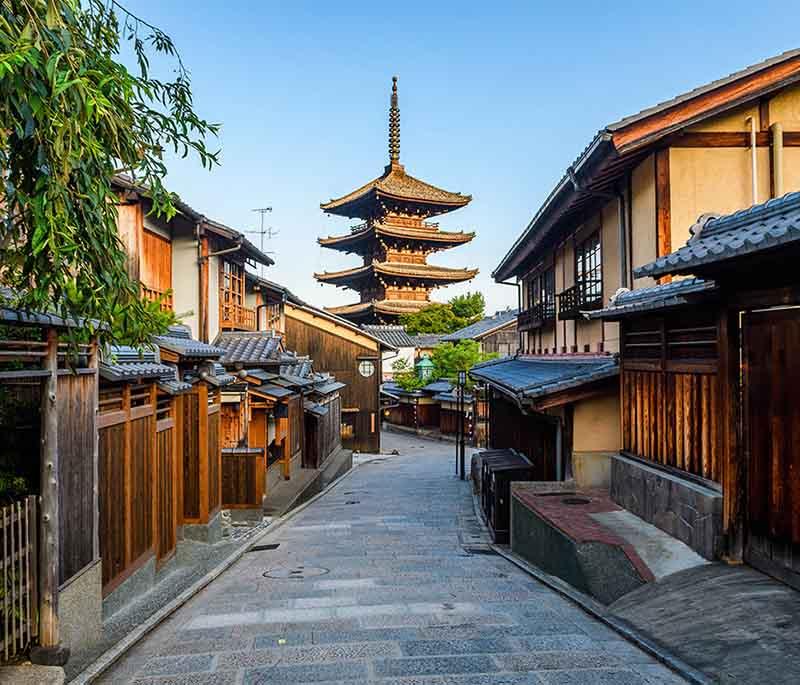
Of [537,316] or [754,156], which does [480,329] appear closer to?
[537,316]

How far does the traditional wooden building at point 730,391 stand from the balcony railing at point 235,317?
1664 centimetres

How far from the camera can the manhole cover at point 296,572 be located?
31.3 ft

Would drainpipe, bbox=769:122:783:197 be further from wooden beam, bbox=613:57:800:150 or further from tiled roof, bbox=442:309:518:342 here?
tiled roof, bbox=442:309:518:342

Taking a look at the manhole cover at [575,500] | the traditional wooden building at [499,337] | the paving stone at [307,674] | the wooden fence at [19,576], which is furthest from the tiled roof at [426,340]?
the wooden fence at [19,576]

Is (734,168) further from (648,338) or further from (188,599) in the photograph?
(188,599)

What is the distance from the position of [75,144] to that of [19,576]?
11.9 ft

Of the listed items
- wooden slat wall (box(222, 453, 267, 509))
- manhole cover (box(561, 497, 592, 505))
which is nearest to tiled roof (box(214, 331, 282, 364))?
wooden slat wall (box(222, 453, 267, 509))

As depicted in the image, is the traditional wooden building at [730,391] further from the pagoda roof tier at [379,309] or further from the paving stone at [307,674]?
the pagoda roof tier at [379,309]

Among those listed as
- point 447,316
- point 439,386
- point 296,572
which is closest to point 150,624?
point 296,572

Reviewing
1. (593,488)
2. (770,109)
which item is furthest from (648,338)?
(770,109)

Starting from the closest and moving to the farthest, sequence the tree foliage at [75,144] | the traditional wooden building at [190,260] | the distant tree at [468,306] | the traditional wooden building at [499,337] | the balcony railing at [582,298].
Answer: the tree foliage at [75,144] < the balcony railing at [582,298] < the traditional wooden building at [190,260] < the traditional wooden building at [499,337] < the distant tree at [468,306]

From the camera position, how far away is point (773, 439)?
6453mm

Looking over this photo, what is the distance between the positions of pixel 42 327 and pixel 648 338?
7904 millimetres

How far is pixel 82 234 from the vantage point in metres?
4.45
